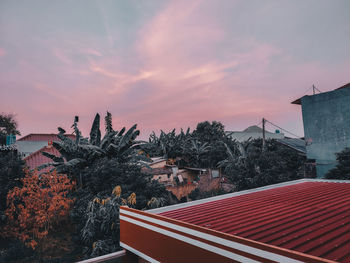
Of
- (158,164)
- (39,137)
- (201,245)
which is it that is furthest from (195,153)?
(201,245)

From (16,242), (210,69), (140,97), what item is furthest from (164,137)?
(16,242)

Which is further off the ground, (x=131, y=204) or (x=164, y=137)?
(x=164, y=137)

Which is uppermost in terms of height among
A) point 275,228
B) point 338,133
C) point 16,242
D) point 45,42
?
point 45,42

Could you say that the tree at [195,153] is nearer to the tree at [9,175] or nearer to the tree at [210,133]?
the tree at [210,133]

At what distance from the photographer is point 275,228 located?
400cm

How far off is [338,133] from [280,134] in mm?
35875

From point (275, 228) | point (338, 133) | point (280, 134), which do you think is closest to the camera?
point (275, 228)

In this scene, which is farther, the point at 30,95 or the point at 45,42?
the point at 30,95

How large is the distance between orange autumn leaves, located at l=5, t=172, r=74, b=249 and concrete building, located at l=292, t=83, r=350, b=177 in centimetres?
1877

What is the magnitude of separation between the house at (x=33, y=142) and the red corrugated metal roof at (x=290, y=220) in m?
30.0

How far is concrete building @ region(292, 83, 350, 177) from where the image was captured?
16859 millimetres

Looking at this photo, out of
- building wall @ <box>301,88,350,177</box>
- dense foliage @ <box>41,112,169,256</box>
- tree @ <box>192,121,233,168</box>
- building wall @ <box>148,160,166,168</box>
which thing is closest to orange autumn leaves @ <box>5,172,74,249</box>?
dense foliage @ <box>41,112,169,256</box>

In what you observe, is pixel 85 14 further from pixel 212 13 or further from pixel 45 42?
pixel 212 13

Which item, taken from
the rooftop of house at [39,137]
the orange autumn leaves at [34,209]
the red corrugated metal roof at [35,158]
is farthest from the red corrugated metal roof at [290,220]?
the rooftop of house at [39,137]
